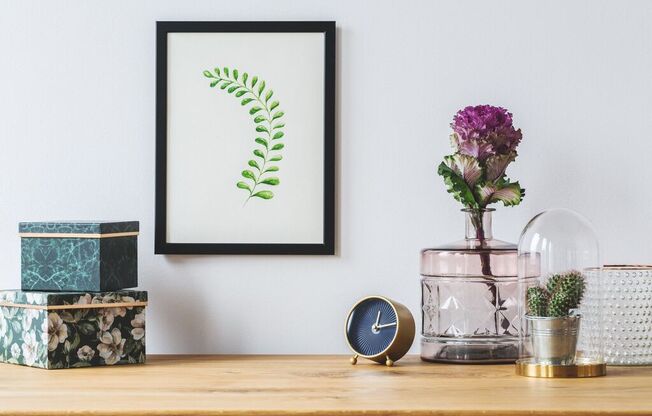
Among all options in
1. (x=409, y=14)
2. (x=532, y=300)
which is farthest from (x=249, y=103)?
(x=532, y=300)

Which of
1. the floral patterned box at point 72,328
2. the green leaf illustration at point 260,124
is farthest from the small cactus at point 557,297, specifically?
the floral patterned box at point 72,328

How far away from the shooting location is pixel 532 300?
1455 millimetres

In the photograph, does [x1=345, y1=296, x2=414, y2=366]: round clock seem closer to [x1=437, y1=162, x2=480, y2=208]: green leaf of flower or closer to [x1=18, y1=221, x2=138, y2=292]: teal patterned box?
[x1=437, y1=162, x2=480, y2=208]: green leaf of flower

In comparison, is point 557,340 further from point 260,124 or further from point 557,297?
point 260,124

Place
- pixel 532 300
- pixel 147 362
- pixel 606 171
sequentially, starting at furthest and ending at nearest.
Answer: pixel 606 171
pixel 147 362
pixel 532 300

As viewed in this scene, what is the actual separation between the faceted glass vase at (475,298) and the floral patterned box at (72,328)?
0.53 m

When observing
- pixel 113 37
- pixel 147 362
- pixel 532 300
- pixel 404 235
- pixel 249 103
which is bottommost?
pixel 147 362

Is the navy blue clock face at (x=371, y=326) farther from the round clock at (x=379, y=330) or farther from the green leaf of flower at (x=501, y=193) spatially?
the green leaf of flower at (x=501, y=193)

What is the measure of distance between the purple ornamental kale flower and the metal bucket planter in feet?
1.03

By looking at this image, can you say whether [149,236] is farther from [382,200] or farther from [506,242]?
[506,242]

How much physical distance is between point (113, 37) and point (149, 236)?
0.40 meters

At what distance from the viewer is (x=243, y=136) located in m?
1.70

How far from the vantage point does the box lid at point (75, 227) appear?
1.52 m

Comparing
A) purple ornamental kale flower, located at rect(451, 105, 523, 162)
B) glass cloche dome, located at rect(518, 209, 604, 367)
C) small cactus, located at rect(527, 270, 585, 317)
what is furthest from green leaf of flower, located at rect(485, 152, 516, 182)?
small cactus, located at rect(527, 270, 585, 317)
